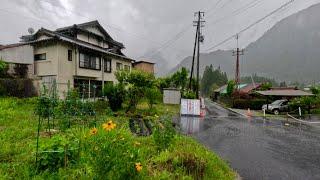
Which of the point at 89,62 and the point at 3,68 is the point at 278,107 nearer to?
the point at 89,62

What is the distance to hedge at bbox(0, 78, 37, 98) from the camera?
21.8 m

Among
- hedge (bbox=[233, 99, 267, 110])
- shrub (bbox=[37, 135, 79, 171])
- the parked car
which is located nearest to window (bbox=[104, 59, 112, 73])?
hedge (bbox=[233, 99, 267, 110])

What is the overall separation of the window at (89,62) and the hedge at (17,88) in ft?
21.0

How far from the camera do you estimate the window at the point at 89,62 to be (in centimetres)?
2973

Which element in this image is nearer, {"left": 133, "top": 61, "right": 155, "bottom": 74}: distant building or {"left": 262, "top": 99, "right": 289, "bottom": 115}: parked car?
{"left": 262, "top": 99, "right": 289, "bottom": 115}: parked car

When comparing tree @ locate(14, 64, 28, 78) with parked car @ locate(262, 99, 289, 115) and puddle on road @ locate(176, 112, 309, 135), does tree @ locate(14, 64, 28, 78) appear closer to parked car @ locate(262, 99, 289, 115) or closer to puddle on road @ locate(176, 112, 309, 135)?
puddle on road @ locate(176, 112, 309, 135)

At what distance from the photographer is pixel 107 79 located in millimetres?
34906

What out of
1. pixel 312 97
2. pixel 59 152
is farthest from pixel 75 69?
pixel 312 97

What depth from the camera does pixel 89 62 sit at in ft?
102

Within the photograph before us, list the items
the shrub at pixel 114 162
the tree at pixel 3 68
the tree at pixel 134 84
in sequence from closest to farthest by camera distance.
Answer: the shrub at pixel 114 162
the tree at pixel 134 84
the tree at pixel 3 68

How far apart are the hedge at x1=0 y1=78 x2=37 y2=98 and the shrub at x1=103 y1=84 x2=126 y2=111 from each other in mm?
7068

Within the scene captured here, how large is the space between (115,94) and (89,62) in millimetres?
10620

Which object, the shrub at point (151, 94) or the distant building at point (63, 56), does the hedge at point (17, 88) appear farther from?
the shrub at point (151, 94)

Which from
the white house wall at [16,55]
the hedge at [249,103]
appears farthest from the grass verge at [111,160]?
the hedge at [249,103]
